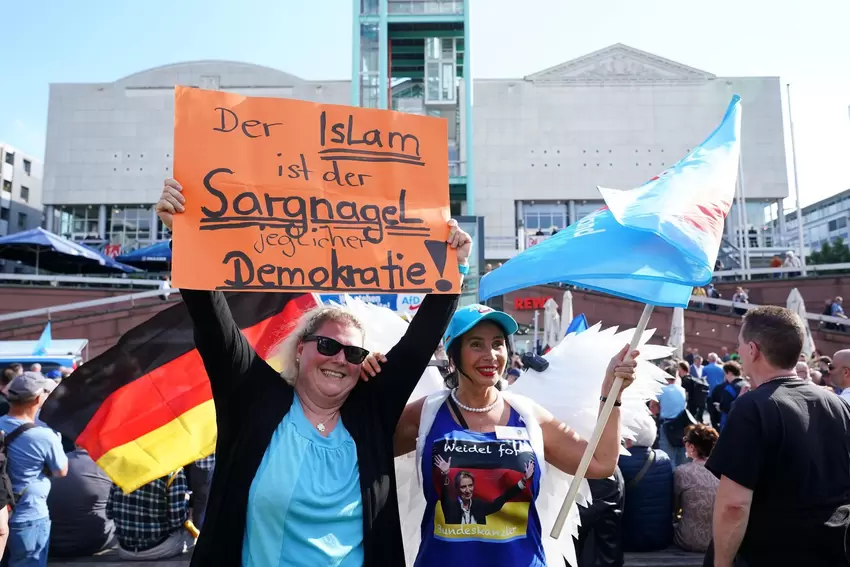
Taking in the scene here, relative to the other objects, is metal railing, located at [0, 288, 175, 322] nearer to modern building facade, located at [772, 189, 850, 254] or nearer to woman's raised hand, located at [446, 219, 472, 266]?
woman's raised hand, located at [446, 219, 472, 266]

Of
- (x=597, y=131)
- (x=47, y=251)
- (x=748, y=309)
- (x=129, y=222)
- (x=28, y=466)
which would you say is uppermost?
(x=597, y=131)

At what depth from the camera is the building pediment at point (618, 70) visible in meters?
44.1

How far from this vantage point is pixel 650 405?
7664 mm

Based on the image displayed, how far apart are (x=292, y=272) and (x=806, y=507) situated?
7.50 feet

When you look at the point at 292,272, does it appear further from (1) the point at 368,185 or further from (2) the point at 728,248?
(2) the point at 728,248

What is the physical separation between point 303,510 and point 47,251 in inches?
1045

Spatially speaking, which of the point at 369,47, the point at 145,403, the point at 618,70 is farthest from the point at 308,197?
the point at 618,70

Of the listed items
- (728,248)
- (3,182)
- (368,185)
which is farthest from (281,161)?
(3,182)

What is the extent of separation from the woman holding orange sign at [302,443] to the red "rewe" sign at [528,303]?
2578cm

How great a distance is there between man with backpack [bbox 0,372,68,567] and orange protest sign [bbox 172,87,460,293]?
301cm

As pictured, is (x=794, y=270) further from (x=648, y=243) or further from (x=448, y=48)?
(x=648, y=243)

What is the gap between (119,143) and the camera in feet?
144

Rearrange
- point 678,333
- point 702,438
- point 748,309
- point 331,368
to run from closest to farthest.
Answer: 1. point 331,368
2. point 702,438
3. point 678,333
4. point 748,309

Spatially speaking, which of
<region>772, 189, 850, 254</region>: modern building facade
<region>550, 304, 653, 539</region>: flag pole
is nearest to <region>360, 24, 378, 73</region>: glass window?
<region>550, 304, 653, 539</region>: flag pole
